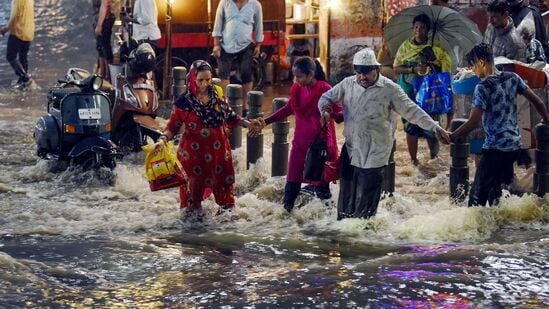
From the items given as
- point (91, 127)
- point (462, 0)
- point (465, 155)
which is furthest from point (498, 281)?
point (462, 0)

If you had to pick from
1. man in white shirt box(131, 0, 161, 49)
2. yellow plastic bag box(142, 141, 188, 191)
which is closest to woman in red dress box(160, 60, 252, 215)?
yellow plastic bag box(142, 141, 188, 191)

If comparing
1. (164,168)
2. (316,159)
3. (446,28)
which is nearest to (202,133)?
(164,168)

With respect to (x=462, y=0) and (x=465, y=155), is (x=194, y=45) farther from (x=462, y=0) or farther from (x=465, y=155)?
(x=465, y=155)

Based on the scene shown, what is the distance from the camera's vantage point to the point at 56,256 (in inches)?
361

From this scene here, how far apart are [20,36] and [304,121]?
10.7m

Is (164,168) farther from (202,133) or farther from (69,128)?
(69,128)

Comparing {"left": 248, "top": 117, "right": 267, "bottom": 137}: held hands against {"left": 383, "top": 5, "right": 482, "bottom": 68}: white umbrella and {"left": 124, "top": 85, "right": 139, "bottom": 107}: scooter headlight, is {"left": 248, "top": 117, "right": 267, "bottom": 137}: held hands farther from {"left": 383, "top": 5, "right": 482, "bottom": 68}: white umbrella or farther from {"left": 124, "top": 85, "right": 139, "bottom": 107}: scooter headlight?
{"left": 124, "top": 85, "right": 139, "bottom": 107}: scooter headlight

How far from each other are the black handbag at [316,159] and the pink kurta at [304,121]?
0.24 feet

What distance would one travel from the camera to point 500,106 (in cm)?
974

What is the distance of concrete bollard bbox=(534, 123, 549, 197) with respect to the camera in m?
10.3

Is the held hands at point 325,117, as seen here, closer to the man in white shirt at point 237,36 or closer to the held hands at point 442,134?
the held hands at point 442,134

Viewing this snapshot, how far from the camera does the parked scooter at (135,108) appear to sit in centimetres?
1313

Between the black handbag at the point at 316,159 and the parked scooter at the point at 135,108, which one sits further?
the parked scooter at the point at 135,108

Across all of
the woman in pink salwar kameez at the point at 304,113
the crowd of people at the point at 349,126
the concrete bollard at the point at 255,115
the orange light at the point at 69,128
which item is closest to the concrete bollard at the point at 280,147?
the concrete bollard at the point at 255,115
